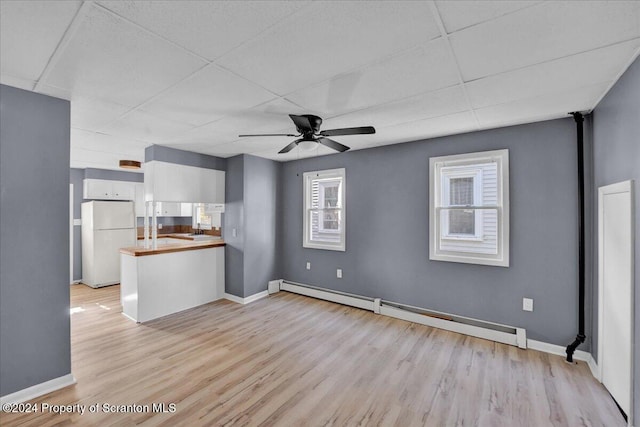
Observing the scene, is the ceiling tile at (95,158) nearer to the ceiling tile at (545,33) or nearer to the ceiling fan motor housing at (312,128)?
the ceiling fan motor housing at (312,128)

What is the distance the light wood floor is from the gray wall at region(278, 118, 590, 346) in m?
0.44

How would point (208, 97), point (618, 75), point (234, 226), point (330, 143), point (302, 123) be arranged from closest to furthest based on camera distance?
point (618, 75) → point (208, 97) → point (302, 123) → point (330, 143) → point (234, 226)

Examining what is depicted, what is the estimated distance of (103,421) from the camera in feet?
6.46

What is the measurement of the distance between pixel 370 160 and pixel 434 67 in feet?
7.84

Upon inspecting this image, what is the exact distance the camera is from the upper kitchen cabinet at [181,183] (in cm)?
409

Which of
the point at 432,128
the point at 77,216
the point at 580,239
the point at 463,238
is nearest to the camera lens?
the point at 580,239

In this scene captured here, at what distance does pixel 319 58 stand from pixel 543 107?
227cm

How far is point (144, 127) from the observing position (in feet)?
10.5

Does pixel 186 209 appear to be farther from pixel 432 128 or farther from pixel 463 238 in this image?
pixel 463 238

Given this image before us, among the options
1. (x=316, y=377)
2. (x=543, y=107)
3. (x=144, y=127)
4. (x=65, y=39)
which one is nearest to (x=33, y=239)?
(x=144, y=127)

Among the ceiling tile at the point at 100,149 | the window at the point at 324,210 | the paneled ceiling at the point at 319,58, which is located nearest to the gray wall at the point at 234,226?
the window at the point at 324,210

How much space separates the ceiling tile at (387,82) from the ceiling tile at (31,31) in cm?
143

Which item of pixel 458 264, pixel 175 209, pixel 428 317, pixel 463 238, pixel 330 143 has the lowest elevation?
pixel 428 317

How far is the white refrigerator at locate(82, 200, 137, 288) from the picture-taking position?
5.38 m
